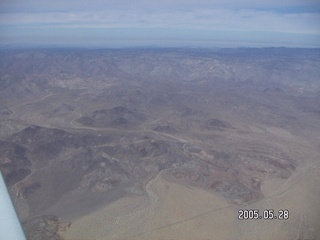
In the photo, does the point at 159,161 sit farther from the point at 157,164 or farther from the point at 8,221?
the point at 8,221

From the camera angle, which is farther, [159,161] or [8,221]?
[159,161]

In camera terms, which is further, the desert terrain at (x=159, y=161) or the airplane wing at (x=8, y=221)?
the desert terrain at (x=159, y=161)

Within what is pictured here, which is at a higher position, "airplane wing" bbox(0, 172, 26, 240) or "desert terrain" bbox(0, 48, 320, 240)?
"airplane wing" bbox(0, 172, 26, 240)

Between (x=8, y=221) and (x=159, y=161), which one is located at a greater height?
(x=8, y=221)

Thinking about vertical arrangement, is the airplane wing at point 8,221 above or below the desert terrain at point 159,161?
above

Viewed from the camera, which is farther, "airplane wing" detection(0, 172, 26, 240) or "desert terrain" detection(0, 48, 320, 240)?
"desert terrain" detection(0, 48, 320, 240)

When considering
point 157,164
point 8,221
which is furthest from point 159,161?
point 8,221
